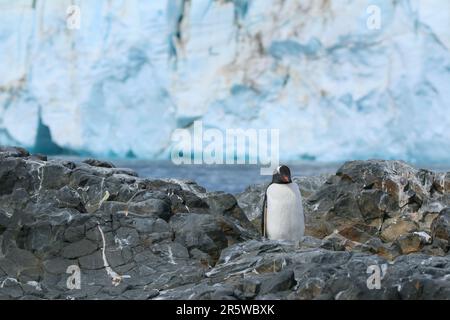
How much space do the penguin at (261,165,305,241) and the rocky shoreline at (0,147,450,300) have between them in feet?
0.78

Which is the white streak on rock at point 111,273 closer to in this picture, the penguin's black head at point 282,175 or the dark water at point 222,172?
the penguin's black head at point 282,175

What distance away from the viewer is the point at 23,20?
18.2 metres

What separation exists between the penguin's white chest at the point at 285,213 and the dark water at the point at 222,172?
11984mm

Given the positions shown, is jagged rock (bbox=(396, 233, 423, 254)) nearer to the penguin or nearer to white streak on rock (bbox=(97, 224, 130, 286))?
the penguin

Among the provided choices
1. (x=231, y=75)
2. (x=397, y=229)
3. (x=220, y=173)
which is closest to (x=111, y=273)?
(x=397, y=229)

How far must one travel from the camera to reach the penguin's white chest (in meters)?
5.90

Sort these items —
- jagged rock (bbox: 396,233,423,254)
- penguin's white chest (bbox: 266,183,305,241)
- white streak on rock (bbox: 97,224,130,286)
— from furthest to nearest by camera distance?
penguin's white chest (bbox: 266,183,305,241) → jagged rock (bbox: 396,233,423,254) → white streak on rock (bbox: 97,224,130,286)

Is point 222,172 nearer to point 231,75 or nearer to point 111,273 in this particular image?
point 231,75

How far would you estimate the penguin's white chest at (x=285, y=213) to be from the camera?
5.90 metres

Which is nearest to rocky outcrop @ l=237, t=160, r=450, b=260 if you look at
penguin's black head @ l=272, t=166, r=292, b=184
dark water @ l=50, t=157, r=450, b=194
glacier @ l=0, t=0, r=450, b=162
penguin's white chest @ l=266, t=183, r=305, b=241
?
penguin's white chest @ l=266, t=183, r=305, b=241
